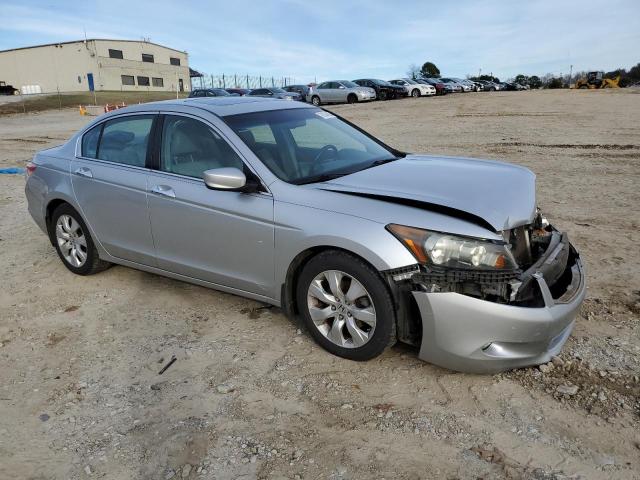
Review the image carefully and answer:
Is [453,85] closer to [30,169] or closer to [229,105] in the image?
[30,169]

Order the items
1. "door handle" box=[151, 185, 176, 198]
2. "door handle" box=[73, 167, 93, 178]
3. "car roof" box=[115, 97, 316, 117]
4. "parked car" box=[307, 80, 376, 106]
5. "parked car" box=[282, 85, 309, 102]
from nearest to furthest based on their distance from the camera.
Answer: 1. "door handle" box=[151, 185, 176, 198]
2. "car roof" box=[115, 97, 316, 117]
3. "door handle" box=[73, 167, 93, 178]
4. "parked car" box=[307, 80, 376, 106]
5. "parked car" box=[282, 85, 309, 102]

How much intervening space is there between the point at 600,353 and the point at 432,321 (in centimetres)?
128

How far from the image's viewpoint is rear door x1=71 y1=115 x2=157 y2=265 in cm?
429

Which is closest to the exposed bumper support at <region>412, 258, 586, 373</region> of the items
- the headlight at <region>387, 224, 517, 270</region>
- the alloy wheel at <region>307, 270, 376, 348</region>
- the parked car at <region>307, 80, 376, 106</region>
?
the headlight at <region>387, 224, 517, 270</region>

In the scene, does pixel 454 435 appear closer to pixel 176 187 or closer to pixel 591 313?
pixel 591 313

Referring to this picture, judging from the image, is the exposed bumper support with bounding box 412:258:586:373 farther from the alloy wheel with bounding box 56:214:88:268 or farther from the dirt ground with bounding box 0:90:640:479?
the alloy wheel with bounding box 56:214:88:268

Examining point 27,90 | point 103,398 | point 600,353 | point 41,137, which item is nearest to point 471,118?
point 41,137

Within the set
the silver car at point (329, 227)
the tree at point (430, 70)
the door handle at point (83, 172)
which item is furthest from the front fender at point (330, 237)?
the tree at point (430, 70)

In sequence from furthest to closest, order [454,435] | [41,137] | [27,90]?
1. [27,90]
2. [41,137]
3. [454,435]

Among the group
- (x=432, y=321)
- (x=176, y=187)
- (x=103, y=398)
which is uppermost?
(x=176, y=187)

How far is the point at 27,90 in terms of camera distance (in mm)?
67375

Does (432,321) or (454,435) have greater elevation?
(432,321)

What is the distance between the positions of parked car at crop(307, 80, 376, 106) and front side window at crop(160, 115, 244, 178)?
30458 mm

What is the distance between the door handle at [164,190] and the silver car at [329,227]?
0.01 metres
